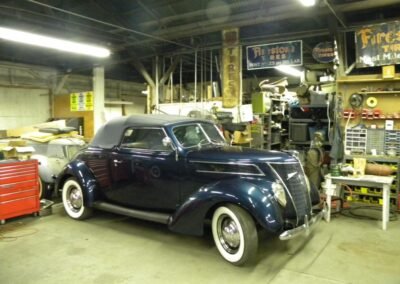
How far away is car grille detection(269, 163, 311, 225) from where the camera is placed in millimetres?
3494

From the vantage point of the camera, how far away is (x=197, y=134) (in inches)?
177

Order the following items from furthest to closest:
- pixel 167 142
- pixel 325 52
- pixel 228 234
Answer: pixel 325 52
pixel 167 142
pixel 228 234

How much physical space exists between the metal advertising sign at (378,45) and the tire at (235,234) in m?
3.97

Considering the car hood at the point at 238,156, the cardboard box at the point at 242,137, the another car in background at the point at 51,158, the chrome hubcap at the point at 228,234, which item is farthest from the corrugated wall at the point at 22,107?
the chrome hubcap at the point at 228,234

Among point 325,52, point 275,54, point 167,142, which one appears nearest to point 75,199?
point 167,142

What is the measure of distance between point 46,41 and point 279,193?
4657mm

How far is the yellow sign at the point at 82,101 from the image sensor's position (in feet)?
30.2

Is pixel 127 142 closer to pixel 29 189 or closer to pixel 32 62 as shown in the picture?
pixel 29 189

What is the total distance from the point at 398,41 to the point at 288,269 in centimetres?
426

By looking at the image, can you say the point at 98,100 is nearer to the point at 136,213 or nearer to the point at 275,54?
the point at 275,54

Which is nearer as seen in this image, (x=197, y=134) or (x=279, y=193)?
(x=279, y=193)

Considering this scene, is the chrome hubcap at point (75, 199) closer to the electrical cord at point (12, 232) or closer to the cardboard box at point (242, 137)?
the electrical cord at point (12, 232)

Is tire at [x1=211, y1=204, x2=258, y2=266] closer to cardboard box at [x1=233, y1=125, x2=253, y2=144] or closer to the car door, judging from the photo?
the car door

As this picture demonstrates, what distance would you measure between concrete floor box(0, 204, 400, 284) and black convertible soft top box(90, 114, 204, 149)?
45.7 inches
